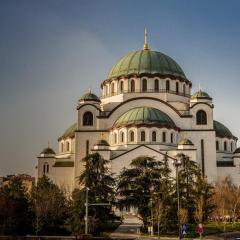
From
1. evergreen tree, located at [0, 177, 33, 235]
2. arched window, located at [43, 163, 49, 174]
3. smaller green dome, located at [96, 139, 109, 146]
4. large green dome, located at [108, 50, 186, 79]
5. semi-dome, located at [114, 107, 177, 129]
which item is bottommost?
evergreen tree, located at [0, 177, 33, 235]

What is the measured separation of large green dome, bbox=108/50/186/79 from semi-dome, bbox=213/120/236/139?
30.2 feet

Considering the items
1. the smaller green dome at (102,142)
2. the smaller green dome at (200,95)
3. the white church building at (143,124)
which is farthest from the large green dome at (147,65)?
the smaller green dome at (102,142)

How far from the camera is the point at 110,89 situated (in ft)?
220

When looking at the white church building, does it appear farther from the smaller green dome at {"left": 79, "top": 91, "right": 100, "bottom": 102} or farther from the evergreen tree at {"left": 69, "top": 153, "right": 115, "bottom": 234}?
the evergreen tree at {"left": 69, "top": 153, "right": 115, "bottom": 234}

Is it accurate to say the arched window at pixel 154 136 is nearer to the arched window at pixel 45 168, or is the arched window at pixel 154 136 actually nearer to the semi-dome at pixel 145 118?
the semi-dome at pixel 145 118

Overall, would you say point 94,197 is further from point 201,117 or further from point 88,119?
point 201,117

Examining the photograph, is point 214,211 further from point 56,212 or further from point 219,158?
point 219,158

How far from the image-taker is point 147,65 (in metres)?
65.9

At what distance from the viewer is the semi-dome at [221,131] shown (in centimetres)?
6985


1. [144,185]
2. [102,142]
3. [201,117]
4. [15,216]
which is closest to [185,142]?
[201,117]

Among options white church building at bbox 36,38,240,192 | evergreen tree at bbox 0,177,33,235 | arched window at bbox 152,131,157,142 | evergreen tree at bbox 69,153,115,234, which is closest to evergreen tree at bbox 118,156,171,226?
evergreen tree at bbox 69,153,115,234

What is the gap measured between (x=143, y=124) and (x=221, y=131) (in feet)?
57.6

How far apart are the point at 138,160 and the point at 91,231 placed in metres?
9.22

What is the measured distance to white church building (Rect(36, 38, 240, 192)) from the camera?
189 ft
